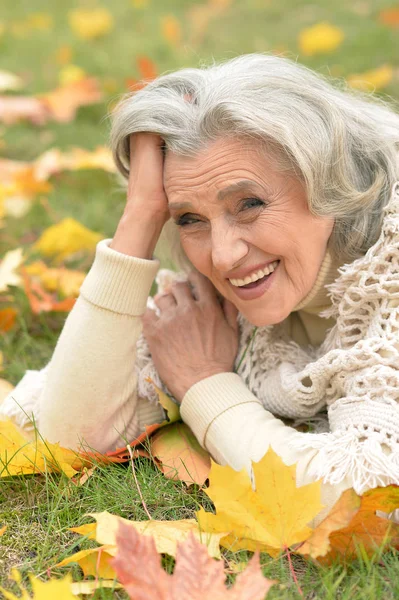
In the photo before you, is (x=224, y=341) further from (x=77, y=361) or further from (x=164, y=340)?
(x=77, y=361)

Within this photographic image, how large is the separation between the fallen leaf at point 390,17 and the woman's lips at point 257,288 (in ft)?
14.7

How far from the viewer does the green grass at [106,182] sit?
1735mm

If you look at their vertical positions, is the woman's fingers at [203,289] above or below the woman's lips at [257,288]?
below

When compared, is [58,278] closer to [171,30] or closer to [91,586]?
[91,586]

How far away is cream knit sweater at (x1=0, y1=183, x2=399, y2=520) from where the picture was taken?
1.83 m

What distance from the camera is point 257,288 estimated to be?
6.83ft

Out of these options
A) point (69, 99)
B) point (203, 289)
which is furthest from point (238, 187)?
point (69, 99)

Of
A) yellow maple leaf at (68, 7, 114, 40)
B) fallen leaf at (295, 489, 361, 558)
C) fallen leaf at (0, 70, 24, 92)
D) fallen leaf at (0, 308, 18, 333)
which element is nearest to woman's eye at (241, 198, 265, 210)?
fallen leaf at (295, 489, 361, 558)

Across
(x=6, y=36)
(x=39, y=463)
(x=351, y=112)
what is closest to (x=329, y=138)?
(x=351, y=112)

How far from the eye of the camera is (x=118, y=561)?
4.57 feet

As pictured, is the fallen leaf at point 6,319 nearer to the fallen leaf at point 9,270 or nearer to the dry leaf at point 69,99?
the fallen leaf at point 9,270

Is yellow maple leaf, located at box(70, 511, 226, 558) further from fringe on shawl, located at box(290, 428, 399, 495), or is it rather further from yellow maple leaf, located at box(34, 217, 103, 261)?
yellow maple leaf, located at box(34, 217, 103, 261)

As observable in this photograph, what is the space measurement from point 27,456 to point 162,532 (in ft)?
1.56

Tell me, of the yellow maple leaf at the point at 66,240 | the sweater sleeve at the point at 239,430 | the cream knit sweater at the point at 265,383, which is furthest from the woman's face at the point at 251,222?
the yellow maple leaf at the point at 66,240
